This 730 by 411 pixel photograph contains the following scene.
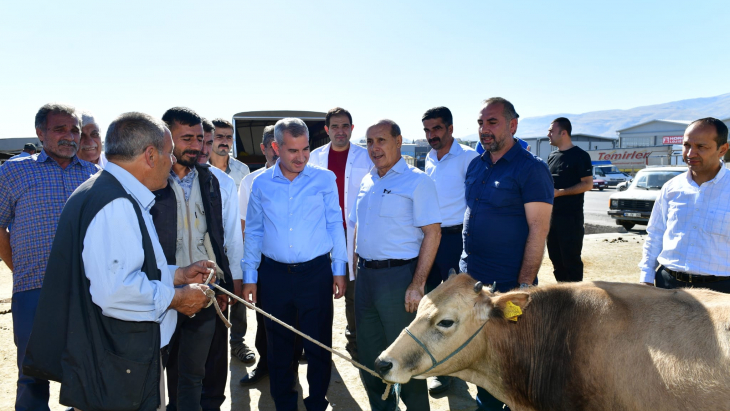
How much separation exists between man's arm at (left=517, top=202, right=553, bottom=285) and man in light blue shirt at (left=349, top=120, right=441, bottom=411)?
69 centimetres

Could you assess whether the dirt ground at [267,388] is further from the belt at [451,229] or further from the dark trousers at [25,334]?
the belt at [451,229]

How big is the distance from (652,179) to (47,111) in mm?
17395

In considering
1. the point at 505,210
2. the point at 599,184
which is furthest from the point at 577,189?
the point at 599,184

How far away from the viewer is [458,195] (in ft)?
16.0

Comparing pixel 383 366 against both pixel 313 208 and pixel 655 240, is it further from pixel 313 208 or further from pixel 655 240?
pixel 655 240

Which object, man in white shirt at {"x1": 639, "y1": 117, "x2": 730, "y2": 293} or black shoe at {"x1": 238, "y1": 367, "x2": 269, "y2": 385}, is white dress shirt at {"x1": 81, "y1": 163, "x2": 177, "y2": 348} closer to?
black shoe at {"x1": 238, "y1": 367, "x2": 269, "y2": 385}

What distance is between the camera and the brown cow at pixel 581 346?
2.35 metres

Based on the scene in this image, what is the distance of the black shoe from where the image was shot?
15.3ft

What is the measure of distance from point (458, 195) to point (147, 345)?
3.40 meters

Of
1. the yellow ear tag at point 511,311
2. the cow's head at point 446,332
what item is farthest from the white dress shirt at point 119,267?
the yellow ear tag at point 511,311

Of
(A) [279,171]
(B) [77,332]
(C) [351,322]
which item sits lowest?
(C) [351,322]

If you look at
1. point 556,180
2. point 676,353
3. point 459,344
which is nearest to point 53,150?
point 459,344

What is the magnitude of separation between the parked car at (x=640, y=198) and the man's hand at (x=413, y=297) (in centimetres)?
1346

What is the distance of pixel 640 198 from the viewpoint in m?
14.6
